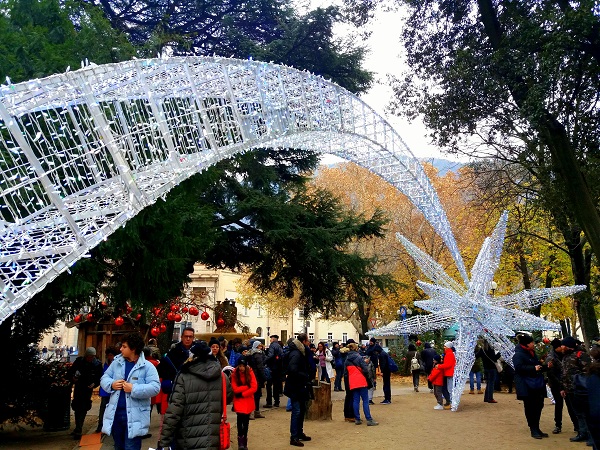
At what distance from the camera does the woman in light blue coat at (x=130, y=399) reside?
4.98m

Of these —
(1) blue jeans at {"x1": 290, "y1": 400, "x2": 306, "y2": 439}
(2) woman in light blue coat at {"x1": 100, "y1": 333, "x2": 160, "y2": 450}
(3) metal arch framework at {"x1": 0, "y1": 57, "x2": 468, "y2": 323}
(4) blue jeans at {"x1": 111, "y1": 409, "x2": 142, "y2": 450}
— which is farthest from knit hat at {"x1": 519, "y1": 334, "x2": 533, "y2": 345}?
(4) blue jeans at {"x1": 111, "y1": 409, "x2": 142, "y2": 450}

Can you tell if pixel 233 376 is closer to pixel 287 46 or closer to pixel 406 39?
pixel 406 39

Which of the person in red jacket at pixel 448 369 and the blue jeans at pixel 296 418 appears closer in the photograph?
the blue jeans at pixel 296 418

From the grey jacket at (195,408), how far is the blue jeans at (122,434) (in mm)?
574

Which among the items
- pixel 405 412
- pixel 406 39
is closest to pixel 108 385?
pixel 405 412

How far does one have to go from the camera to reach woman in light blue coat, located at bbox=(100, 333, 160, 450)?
196 inches

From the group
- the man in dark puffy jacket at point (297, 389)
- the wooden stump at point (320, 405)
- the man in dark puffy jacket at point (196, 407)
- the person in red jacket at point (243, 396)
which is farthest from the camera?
the wooden stump at point (320, 405)

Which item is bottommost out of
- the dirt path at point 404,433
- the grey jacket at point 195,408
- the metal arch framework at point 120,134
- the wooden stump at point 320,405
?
the dirt path at point 404,433

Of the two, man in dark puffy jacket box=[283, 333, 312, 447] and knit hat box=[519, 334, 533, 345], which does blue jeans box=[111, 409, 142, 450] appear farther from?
knit hat box=[519, 334, 533, 345]

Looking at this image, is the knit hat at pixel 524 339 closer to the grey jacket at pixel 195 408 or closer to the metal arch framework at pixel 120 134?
the metal arch framework at pixel 120 134

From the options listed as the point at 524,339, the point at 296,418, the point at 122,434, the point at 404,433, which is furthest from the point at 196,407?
the point at 524,339

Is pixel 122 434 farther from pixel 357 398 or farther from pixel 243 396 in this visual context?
pixel 357 398

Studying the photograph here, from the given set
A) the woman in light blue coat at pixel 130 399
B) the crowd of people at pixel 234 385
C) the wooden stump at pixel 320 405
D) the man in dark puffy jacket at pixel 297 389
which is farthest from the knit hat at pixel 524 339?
the woman in light blue coat at pixel 130 399

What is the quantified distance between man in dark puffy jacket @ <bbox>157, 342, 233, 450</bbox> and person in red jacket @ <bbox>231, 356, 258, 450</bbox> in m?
2.83
